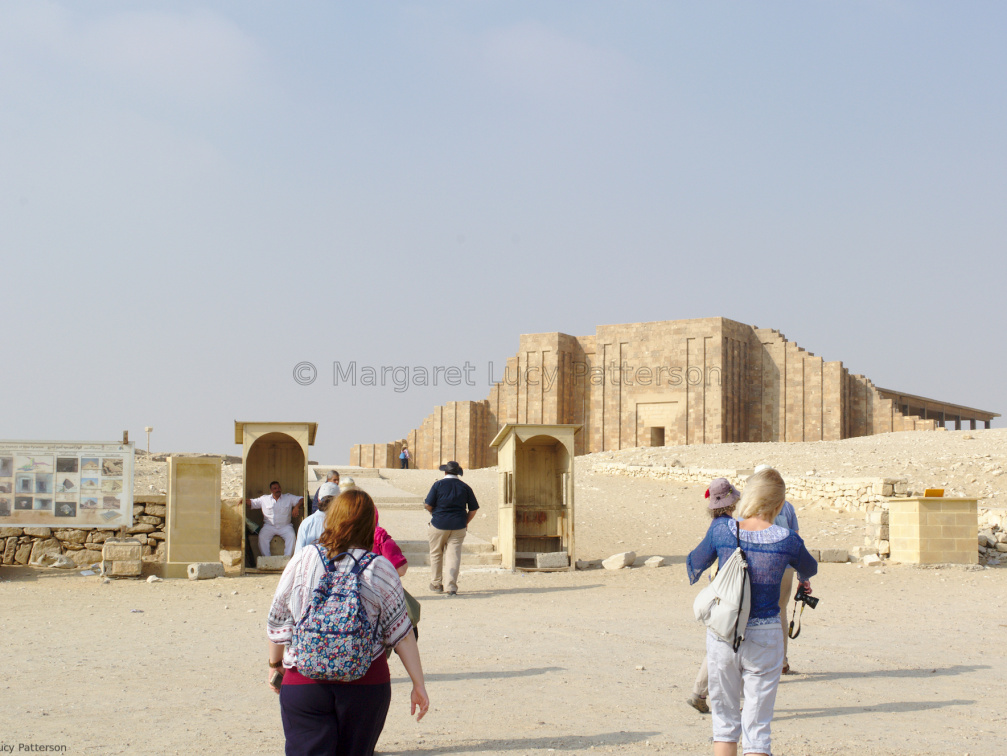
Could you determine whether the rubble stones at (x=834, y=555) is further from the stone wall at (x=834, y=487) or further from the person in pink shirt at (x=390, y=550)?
the person in pink shirt at (x=390, y=550)

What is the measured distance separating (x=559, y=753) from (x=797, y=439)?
109 ft

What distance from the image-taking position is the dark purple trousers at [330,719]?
115 inches

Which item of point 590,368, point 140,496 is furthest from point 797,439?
point 140,496

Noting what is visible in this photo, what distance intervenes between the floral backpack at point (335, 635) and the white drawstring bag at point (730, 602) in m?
1.48

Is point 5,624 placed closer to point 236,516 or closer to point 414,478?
point 236,516

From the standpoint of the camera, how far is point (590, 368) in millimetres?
39344

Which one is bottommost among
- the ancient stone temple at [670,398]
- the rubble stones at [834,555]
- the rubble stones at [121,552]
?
the rubble stones at [834,555]

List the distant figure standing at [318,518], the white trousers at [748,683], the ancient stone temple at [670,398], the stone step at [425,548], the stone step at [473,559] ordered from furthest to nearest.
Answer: the ancient stone temple at [670,398] → the stone step at [425,548] → the stone step at [473,559] → the distant figure standing at [318,518] → the white trousers at [748,683]

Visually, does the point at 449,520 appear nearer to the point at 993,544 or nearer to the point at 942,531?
the point at 942,531

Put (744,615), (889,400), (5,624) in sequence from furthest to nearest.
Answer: (889,400) < (5,624) < (744,615)

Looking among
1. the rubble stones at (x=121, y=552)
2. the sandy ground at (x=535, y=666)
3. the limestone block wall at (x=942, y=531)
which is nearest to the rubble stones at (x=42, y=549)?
the sandy ground at (x=535, y=666)

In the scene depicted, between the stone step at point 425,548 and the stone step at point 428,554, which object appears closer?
the stone step at point 428,554

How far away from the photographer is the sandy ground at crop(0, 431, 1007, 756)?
4.89m

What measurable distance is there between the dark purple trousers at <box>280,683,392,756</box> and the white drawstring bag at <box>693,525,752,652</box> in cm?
145
